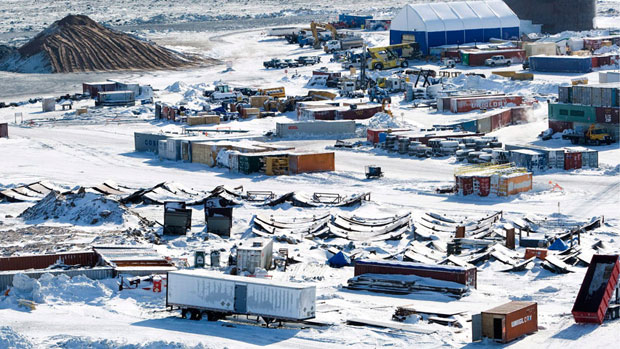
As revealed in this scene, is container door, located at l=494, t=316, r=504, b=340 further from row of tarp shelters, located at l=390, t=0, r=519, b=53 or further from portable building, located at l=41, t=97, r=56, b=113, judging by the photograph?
row of tarp shelters, located at l=390, t=0, r=519, b=53

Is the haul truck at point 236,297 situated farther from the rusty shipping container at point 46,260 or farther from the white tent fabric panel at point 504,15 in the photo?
the white tent fabric panel at point 504,15

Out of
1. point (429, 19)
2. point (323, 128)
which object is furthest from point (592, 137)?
point (429, 19)

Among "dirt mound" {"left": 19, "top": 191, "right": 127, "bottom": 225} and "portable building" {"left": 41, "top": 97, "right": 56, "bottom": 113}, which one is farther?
"portable building" {"left": 41, "top": 97, "right": 56, "bottom": 113}

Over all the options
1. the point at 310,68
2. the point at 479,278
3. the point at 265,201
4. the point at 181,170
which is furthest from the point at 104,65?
the point at 479,278

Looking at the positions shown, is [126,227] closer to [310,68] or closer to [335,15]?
[310,68]

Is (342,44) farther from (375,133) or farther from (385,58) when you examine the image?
(375,133)

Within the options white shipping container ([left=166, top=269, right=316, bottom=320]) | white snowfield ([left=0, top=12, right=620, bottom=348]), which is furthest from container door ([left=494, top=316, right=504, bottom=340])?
white shipping container ([left=166, top=269, right=316, bottom=320])
